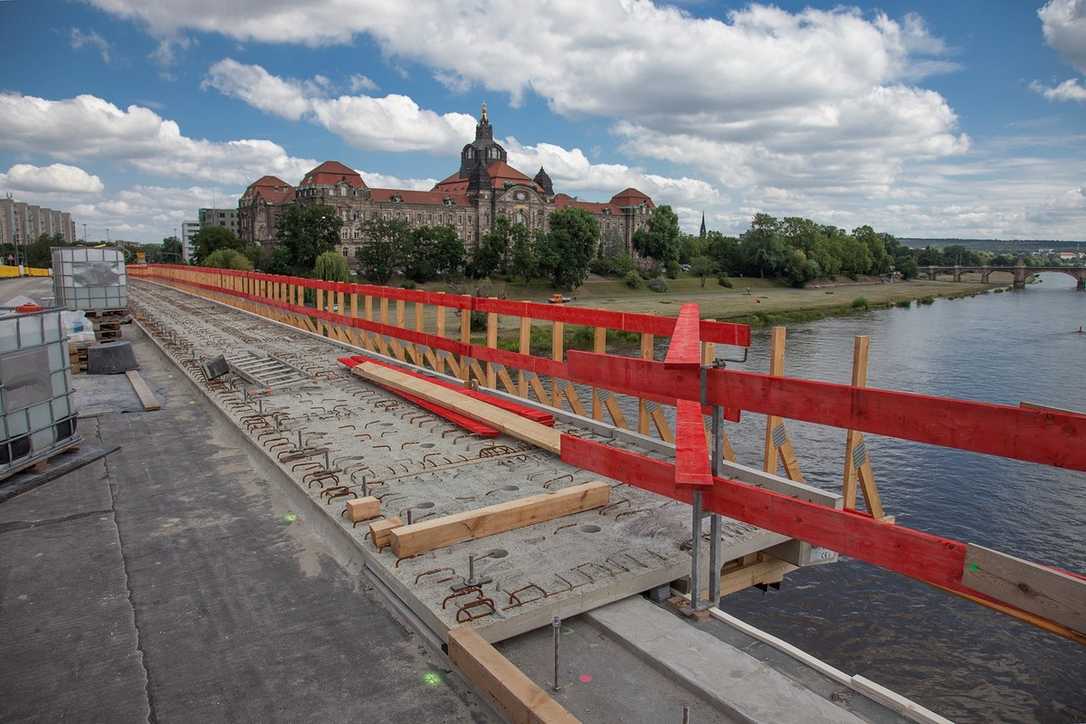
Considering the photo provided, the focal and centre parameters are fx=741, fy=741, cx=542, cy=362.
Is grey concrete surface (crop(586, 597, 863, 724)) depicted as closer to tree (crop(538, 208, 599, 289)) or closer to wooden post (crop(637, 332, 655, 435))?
wooden post (crop(637, 332, 655, 435))

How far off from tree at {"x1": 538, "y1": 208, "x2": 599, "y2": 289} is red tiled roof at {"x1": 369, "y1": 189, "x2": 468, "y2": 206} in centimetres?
4240

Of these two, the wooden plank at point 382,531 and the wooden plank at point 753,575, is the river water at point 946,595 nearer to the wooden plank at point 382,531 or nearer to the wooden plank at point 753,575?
the wooden plank at point 753,575

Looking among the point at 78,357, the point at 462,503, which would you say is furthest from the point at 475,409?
the point at 78,357

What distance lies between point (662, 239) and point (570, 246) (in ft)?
99.5

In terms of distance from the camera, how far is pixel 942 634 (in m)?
11.4

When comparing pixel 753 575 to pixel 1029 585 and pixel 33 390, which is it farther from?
pixel 33 390

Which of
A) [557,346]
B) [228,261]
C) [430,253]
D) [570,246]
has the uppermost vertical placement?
[570,246]

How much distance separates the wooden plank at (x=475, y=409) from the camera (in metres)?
9.98

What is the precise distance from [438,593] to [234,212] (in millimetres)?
206778

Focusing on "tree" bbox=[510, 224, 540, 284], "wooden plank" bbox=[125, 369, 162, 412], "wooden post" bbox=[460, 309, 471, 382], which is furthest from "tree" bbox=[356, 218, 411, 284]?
"wooden post" bbox=[460, 309, 471, 382]

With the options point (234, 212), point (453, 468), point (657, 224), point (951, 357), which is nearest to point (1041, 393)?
point (951, 357)

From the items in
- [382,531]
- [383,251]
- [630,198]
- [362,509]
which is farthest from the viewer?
[630,198]

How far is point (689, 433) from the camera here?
215 inches

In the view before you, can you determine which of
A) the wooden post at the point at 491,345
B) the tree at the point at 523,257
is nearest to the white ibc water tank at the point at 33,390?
the wooden post at the point at 491,345
